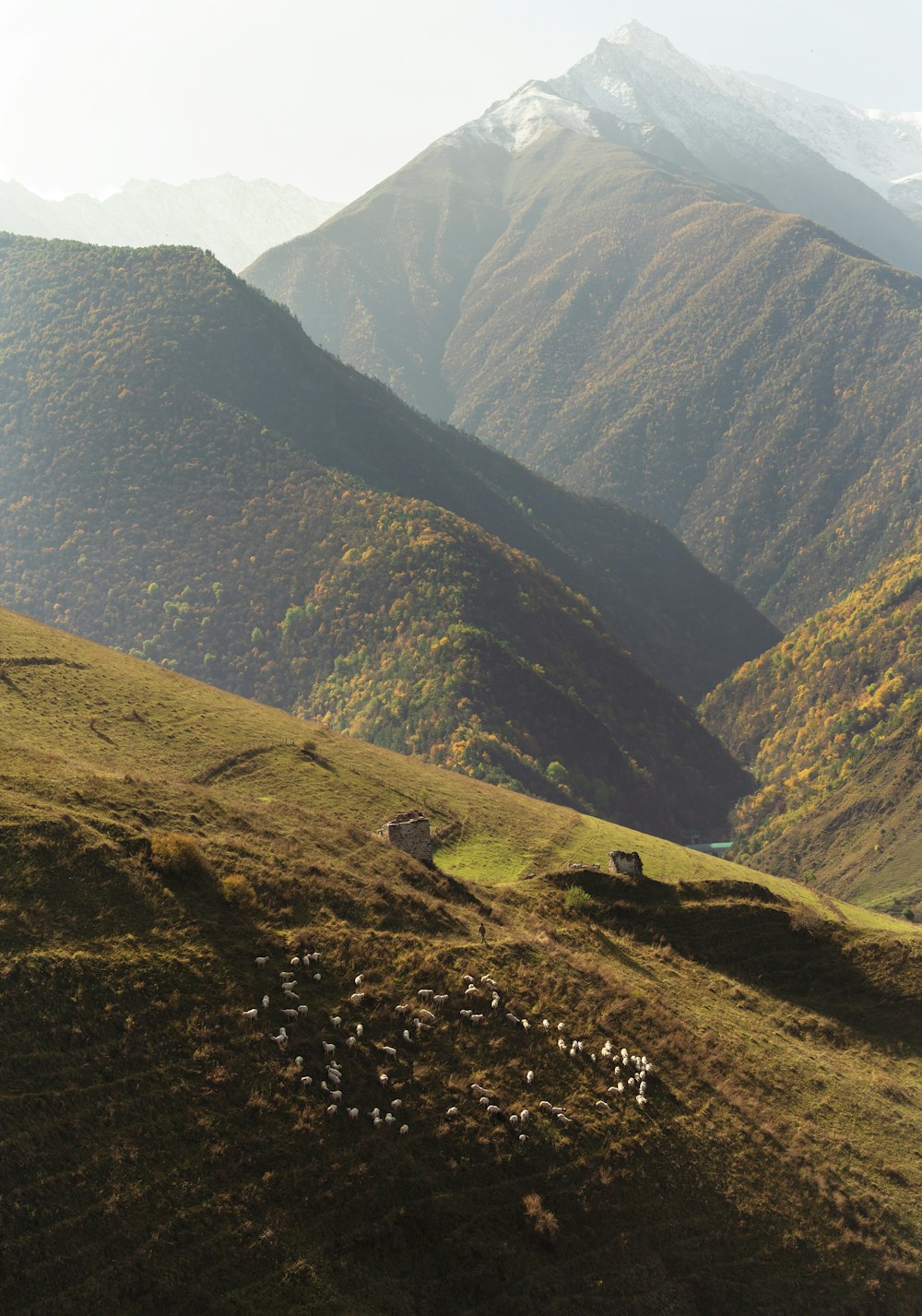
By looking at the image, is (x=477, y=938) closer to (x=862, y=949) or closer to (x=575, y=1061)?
(x=575, y=1061)

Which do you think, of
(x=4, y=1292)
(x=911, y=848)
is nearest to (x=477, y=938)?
(x=4, y=1292)

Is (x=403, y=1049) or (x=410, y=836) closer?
(x=403, y=1049)

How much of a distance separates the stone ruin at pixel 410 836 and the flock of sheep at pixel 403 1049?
1547 cm

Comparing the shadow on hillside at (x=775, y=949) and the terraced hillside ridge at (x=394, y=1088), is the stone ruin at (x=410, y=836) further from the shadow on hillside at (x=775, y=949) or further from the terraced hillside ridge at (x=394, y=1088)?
the shadow on hillside at (x=775, y=949)

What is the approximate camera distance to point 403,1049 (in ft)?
114

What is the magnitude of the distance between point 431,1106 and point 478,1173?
8.42ft

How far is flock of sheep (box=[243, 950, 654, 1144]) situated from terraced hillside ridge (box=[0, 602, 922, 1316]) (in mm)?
118

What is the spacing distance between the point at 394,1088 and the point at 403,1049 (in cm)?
195

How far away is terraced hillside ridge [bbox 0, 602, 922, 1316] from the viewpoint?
27372mm

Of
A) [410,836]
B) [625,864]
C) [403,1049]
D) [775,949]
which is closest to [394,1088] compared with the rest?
[403,1049]

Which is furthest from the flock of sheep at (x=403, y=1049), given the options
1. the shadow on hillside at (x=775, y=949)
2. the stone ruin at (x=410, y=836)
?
the shadow on hillside at (x=775, y=949)

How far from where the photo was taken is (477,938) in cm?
4462

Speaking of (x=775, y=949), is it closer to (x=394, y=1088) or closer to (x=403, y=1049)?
(x=403, y=1049)

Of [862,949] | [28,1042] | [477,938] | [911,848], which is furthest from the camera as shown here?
[911,848]
